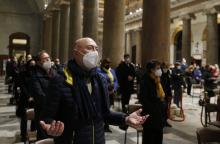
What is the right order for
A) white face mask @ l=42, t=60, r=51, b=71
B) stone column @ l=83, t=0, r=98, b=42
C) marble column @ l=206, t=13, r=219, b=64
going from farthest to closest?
marble column @ l=206, t=13, r=219, b=64 < stone column @ l=83, t=0, r=98, b=42 < white face mask @ l=42, t=60, r=51, b=71

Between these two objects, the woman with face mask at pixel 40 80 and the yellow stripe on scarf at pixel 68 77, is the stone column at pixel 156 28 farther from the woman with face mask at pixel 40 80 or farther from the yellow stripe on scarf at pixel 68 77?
the yellow stripe on scarf at pixel 68 77

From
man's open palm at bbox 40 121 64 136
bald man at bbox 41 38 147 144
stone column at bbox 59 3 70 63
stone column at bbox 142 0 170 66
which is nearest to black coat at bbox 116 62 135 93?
stone column at bbox 142 0 170 66

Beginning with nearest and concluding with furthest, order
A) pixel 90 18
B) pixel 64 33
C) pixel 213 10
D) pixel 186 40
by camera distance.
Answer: pixel 90 18, pixel 64 33, pixel 213 10, pixel 186 40

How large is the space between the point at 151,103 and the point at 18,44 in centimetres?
3052

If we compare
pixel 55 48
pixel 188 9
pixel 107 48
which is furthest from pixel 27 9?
pixel 107 48

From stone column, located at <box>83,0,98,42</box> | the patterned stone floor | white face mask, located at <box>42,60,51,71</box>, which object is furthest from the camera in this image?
stone column, located at <box>83,0,98,42</box>

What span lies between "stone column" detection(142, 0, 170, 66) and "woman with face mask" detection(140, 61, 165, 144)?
3.08 metres

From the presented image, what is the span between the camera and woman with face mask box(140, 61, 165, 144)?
4871 mm

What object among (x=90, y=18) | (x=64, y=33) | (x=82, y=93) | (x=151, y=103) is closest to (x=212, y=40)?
(x=64, y=33)

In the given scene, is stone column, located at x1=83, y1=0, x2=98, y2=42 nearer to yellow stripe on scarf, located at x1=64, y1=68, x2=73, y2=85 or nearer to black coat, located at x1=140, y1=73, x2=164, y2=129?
black coat, located at x1=140, y1=73, x2=164, y2=129

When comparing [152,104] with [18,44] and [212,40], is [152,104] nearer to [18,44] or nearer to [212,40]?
[212,40]

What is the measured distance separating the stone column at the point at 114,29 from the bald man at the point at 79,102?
9.20 m

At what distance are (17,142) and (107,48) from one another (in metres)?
6.38

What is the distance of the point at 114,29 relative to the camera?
1196 cm
